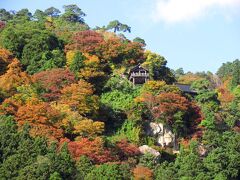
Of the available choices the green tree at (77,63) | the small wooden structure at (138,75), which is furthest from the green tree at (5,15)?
the small wooden structure at (138,75)

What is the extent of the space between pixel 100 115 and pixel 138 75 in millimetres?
7943

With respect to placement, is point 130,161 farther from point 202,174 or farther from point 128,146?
point 202,174

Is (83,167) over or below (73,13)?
→ below

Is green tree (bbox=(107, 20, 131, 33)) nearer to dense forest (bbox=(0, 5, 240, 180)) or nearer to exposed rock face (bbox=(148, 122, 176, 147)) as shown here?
dense forest (bbox=(0, 5, 240, 180))

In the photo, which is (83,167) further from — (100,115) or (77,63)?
(77,63)

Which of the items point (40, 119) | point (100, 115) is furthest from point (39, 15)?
point (40, 119)

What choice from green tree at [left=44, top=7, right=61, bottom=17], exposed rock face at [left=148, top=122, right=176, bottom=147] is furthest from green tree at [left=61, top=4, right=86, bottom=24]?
exposed rock face at [left=148, top=122, right=176, bottom=147]

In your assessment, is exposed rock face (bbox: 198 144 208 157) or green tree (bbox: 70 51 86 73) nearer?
exposed rock face (bbox: 198 144 208 157)

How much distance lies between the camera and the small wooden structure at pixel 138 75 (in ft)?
176

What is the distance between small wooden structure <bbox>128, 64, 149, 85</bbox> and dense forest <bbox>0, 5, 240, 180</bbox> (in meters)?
0.45

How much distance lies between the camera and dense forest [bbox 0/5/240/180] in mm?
38000

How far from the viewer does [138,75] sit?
53.7m

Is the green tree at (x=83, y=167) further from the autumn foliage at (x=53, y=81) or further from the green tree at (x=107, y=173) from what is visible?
the autumn foliage at (x=53, y=81)

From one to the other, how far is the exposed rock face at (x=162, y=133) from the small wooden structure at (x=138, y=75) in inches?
300
